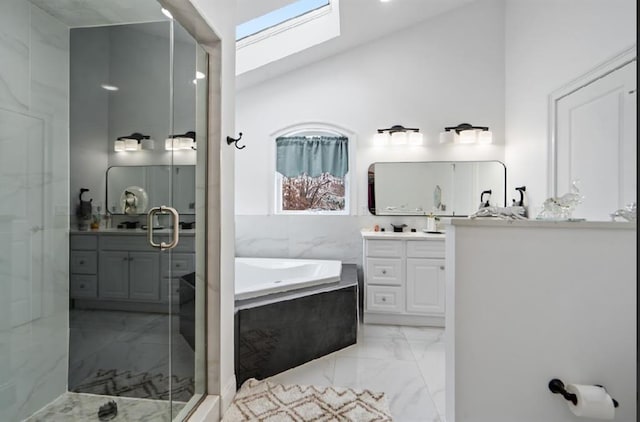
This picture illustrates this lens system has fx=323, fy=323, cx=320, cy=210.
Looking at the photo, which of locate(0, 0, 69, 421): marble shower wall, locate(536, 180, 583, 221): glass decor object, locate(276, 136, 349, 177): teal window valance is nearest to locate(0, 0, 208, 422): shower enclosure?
locate(0, 0, 69, 421): marble shower wall

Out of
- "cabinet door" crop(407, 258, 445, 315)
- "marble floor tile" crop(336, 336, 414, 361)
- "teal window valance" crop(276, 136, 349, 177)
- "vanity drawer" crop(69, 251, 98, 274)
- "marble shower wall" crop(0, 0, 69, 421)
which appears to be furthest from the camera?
"teal window valance" crop(276, 136, 349, 177)

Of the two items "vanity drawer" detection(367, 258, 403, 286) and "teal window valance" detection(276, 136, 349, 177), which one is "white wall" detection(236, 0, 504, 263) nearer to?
"teal window valance" detection(276, 136, 349, 177)

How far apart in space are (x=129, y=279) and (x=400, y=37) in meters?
3.71

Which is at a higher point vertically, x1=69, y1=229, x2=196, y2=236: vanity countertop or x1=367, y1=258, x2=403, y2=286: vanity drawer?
→ x1=69, y1=229, x2=196, y2=236: vanity countertop

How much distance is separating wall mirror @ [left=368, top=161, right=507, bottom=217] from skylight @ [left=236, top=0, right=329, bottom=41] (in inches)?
69.4

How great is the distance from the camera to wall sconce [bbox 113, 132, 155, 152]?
1.39 metres

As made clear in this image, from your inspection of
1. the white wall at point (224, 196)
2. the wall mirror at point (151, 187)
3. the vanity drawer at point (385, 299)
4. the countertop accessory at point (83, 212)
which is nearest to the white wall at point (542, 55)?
the vanity drawer at point (385, 299)

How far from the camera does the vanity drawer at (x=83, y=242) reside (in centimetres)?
128

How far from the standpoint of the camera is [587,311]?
151 cm

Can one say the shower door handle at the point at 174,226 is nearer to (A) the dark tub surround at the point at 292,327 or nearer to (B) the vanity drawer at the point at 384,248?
(A) the dark tub surround at the point at 292,327

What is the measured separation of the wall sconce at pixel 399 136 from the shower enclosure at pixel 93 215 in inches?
100

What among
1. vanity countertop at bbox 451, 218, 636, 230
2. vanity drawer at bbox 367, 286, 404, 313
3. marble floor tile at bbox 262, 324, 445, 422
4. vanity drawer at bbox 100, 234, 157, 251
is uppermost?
vanity countertop at bbox 451, 218, 636, 230

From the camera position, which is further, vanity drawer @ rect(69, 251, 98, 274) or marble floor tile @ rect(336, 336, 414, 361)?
marble floor tile @ rect(336, 336, 414, 361)

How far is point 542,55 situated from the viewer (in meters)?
2.86
